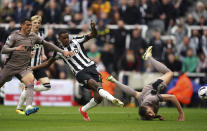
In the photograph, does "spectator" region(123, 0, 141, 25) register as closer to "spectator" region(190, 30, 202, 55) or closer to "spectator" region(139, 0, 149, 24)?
"spectator" region(139, 0, 149, 24)

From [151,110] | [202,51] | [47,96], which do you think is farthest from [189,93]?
[151,110]

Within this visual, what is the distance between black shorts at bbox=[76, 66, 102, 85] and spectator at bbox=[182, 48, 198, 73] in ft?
30.3

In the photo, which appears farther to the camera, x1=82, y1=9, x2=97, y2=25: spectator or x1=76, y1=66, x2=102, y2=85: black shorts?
x1=82, y1=9, x2=97, y2=25: spectator

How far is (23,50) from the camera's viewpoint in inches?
503

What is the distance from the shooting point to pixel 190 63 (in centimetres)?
2241

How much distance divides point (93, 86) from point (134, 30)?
10013 millimetres

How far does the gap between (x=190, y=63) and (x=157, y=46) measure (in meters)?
1.54

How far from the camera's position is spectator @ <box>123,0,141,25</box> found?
76.1ft

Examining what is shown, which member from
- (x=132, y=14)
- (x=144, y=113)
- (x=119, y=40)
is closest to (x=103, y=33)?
(x=119, y=40)

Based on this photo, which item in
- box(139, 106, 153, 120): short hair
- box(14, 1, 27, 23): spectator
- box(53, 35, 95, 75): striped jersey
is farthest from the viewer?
box(14, 1, 27, 23): spectator

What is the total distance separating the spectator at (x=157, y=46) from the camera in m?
22.5

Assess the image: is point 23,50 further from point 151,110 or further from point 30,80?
point 151,110

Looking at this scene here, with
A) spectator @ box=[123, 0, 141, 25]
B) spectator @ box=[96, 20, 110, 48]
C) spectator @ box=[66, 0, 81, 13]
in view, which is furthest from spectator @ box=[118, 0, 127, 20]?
spectator @ box=[66, 0, 81, 13]

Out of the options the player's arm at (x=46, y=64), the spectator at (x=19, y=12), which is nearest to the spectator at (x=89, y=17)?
the spectator at (x=19, y=12)
